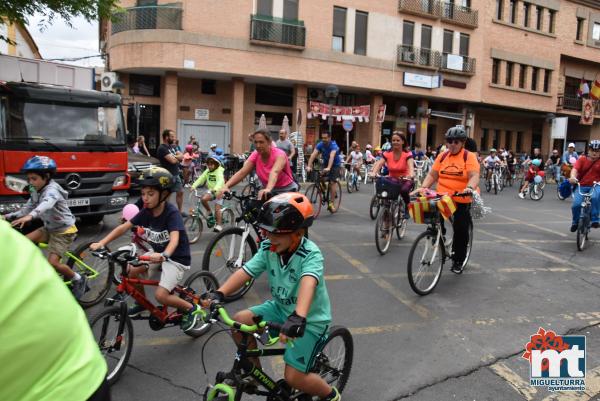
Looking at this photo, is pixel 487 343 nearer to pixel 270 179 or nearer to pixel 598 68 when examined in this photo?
pixel 270 179

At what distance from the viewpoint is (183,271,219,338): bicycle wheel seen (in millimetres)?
4434

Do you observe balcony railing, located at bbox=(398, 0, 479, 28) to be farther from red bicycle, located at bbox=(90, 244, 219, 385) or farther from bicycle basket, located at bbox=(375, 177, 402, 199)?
red bicycle, located at bbox=(90, 244, 219, 385)

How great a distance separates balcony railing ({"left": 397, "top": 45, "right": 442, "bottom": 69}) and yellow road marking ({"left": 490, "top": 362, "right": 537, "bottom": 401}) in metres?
27.8

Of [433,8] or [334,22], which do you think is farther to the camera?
[433,8]

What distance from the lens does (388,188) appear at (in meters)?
8.14

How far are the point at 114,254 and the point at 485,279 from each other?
4849 millimetres

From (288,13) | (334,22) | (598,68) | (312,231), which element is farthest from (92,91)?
(598,68)

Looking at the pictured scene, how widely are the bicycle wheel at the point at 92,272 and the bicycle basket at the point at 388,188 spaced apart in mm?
4554

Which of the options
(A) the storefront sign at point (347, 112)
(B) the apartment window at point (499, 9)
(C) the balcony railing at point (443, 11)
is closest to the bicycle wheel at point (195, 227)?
(A) the storefront sign at point (347, 112)

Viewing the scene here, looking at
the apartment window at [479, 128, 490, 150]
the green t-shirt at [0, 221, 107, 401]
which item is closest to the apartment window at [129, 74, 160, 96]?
the apartment window at [479, 128, 490, 150]

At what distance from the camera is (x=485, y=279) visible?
6.61 m

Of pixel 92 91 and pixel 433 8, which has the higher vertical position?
pixel 433 8

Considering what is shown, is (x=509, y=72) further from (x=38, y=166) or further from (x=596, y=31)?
(x=38, y=166)

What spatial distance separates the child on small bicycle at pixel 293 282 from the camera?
2701 millimetres
